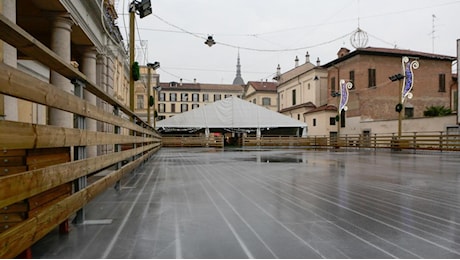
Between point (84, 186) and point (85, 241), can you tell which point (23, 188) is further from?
point (84, 186)

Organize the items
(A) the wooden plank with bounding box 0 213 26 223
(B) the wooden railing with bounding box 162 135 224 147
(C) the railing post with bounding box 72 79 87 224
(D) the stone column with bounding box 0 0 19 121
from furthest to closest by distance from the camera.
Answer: (B) the wooden railing with bounding box 162 135 224 147
(D) the stone column with bounding box 0 0 19 121
(C) the railing post with bounding box 72 79 87 224
(A) the wooden plank with bounding box 0 213 26 223

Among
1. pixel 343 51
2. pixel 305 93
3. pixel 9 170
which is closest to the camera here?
pixel 9 170

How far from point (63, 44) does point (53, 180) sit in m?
7.77

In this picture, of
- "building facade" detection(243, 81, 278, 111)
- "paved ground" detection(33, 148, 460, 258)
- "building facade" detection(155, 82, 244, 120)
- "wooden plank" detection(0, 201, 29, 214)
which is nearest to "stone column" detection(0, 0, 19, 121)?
"paved ground" detection(33, 148, 460, 258)

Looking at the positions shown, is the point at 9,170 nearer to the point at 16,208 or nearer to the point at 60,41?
the point at 16,208

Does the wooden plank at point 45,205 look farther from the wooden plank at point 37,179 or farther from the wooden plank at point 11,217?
the wooden plank at point 37,179

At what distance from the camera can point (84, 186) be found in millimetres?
3035

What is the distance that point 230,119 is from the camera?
32156 mm

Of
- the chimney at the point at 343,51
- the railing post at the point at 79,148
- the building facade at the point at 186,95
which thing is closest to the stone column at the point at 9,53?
the railing post at the point at 79,148

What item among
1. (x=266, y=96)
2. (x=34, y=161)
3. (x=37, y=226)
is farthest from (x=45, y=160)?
(x=266, y=96)

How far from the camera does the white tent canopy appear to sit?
31.4m

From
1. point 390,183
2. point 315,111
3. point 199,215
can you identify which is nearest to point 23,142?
point 199,215

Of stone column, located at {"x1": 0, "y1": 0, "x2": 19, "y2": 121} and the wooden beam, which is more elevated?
stone column, located at {"x1": 0, "y1": 0, "x2": 19, "y2": 121}

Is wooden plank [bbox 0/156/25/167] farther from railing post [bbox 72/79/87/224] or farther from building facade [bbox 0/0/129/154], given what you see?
building facade [bbox 0/0/129/154]
